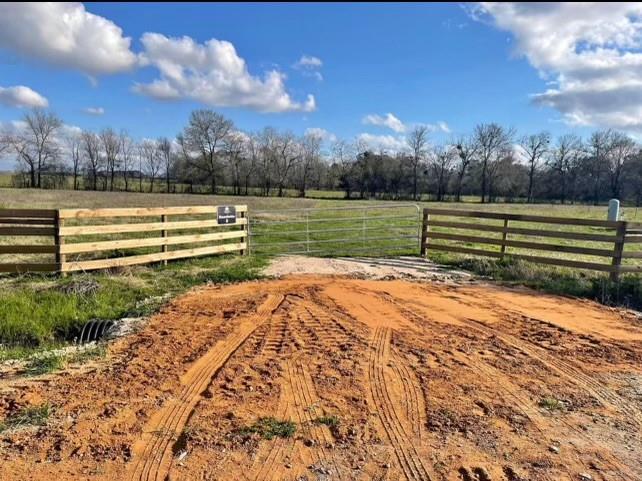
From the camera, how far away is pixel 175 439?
127 inches

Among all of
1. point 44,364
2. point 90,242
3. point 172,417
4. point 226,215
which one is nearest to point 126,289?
point 90,242

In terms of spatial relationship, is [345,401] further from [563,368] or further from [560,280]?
[560,280]

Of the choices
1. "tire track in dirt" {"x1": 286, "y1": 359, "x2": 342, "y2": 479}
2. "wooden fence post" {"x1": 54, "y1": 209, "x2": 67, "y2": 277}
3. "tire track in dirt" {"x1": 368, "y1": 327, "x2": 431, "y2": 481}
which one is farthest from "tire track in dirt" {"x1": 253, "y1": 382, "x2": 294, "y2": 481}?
"wooden fence post" {"x1": 54, "y1": 209, "x2": 67, "y2": 277}

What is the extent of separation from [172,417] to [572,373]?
4.00 metres

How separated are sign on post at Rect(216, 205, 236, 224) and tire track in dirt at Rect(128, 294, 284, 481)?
613cm

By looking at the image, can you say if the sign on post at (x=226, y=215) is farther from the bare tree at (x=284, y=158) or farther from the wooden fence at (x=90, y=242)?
the bare tree at (x=284, y=158)

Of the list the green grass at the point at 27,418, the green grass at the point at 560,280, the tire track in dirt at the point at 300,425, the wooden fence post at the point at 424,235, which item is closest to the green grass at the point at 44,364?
the green grass at the point at 27,418

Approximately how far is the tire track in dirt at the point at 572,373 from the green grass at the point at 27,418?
485 centimetres

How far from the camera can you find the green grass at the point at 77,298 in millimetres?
5762

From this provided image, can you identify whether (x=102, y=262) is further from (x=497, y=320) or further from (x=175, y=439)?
A: (x=497, y=320)

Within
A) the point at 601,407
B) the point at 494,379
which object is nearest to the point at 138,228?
the point at 494,379

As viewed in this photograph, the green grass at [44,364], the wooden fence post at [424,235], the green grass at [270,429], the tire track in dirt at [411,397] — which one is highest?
the wooden fence post at [424,235]

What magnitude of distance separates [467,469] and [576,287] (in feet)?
22.6

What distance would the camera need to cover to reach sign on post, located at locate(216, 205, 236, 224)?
36.8 feet
